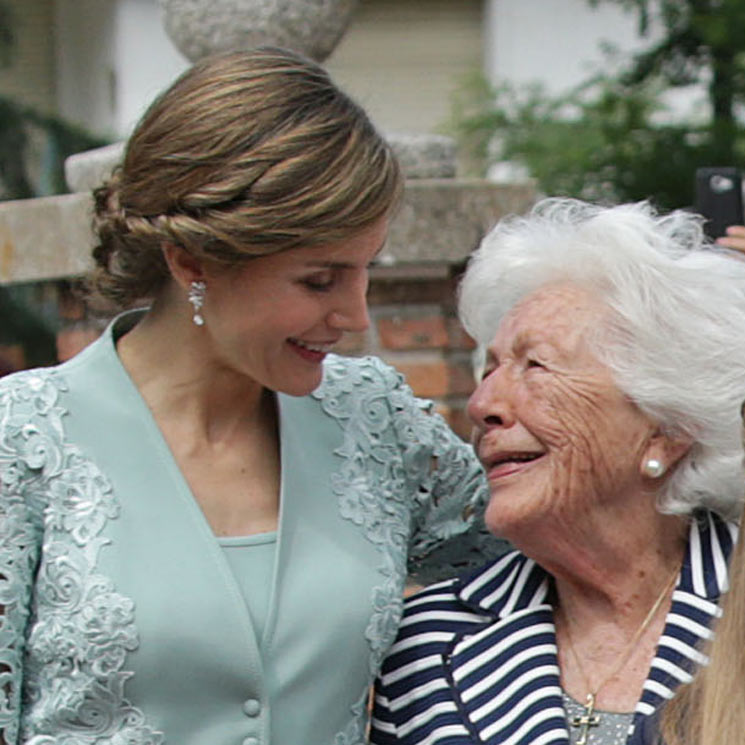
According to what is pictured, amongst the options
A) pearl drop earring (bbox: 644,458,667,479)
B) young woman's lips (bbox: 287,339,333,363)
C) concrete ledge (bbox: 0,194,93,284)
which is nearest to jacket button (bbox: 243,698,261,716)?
young woman's lips (bbox: 287,339,333,363)

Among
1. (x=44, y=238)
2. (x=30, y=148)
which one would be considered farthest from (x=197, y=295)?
(x=30, y=148)

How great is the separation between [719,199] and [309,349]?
939mm

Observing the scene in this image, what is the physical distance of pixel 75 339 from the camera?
13.2 ft

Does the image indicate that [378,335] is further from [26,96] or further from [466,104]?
[26,96]

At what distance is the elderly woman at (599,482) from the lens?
274 cm

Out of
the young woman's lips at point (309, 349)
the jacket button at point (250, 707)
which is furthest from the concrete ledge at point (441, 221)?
the jacket button at point (250, 707)

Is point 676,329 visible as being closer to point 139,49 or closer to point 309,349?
point 309,349

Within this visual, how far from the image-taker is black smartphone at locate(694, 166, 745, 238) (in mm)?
3107

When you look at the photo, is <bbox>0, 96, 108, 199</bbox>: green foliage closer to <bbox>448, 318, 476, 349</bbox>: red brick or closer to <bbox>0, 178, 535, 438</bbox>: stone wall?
<bbox>0, 178, 535, 438</bbox>: stone wall

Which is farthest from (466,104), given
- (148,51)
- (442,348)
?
(442,348)

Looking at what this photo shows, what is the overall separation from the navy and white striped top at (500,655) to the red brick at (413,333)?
991 mm

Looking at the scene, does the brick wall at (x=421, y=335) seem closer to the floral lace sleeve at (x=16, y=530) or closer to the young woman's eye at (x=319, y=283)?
the young woman's eye at (x=319, y=283)

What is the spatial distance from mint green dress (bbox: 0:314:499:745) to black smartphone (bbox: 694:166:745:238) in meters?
0.79

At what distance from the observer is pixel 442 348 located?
3.93 meters
